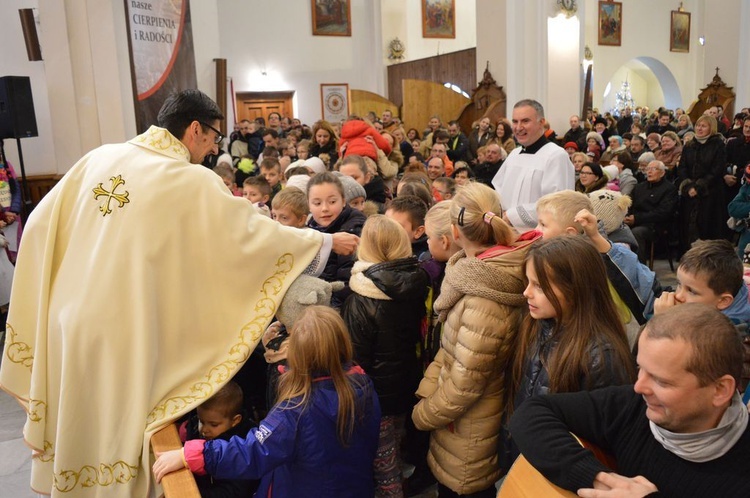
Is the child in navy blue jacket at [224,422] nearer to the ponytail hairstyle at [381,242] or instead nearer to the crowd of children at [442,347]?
the crowd of children at [442,347]

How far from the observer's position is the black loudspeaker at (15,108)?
6.87 m

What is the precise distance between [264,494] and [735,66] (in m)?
13.8

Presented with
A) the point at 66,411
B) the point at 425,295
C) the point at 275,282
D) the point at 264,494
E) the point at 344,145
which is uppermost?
the point at 344,145

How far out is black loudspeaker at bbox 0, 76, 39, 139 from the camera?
687 cm

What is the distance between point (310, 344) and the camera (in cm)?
212

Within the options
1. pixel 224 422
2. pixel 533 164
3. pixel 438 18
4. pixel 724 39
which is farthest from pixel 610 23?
pixel 224 422

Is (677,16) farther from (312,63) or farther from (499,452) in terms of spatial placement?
(499,452)

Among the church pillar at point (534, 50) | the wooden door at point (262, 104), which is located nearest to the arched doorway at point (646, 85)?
the wooden door at point (262, 104)

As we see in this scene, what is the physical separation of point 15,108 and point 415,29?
15.1 m

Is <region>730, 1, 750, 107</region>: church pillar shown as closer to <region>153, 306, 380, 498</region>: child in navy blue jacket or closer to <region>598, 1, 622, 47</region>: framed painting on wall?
<region>598, 1, 622, 47</region>: framed painting on wall

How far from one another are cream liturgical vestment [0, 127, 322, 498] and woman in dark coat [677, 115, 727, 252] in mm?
6137

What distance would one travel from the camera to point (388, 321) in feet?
9.18

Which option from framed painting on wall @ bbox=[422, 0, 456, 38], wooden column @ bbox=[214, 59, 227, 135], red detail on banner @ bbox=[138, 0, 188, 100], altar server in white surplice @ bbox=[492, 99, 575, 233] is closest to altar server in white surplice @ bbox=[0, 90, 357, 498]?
altar server in white surplice @ bbox=[492, 99, 575, 233]

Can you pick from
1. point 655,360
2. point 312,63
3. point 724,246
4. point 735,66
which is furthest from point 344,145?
point 312,63
